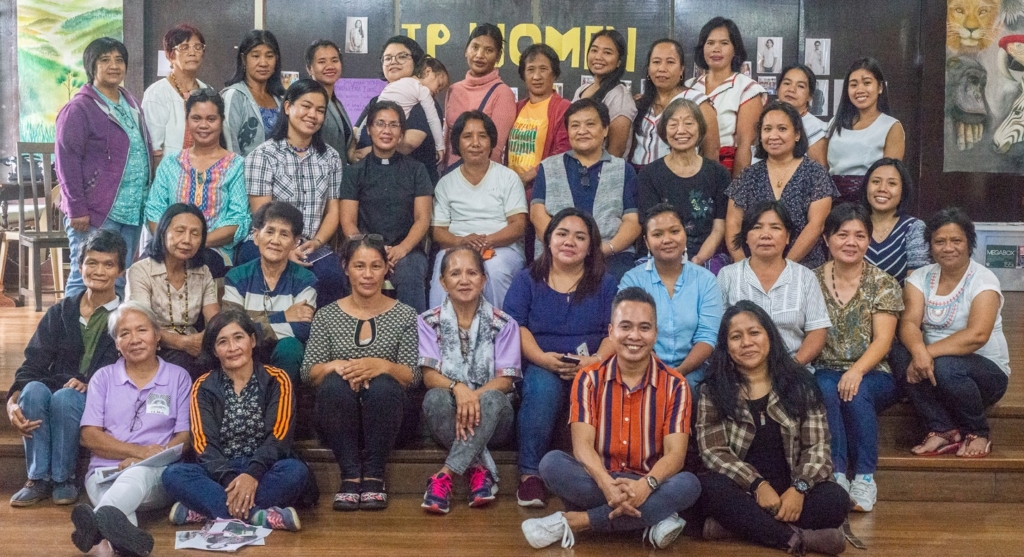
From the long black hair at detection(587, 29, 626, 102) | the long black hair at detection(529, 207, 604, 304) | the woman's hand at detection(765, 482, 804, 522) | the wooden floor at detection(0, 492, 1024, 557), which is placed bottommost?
the wooden floor at detection(0, 492, 1024, 557)

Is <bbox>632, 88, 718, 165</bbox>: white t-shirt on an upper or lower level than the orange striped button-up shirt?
upper

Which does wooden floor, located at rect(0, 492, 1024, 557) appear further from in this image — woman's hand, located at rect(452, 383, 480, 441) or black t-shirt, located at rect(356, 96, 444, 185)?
black t-shirt, located at rect(356, 96, 444, 185)

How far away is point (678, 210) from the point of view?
4168 mm

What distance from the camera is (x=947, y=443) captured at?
3.66m

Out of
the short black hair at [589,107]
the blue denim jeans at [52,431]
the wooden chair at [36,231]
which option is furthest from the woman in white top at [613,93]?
the wooden chair at [36,231]

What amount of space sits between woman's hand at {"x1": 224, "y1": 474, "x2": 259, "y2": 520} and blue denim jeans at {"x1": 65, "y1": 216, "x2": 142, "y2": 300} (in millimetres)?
1354

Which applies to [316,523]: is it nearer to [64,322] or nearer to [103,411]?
[103,411]

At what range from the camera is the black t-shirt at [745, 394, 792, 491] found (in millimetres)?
3213

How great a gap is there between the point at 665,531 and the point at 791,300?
105 cm

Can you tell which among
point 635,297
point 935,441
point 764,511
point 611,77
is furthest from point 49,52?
point 935,441

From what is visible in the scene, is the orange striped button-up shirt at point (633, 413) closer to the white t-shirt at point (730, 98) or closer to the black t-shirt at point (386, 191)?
the black t-shirt at point (386, 191)

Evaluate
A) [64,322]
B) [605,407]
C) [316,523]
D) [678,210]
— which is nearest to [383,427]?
[316,523]

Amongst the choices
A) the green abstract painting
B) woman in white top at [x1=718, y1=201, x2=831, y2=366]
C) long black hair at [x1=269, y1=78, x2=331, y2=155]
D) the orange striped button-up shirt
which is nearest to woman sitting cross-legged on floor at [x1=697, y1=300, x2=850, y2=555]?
the orange striped button-up shirt

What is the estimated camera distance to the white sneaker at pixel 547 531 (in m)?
3.09
